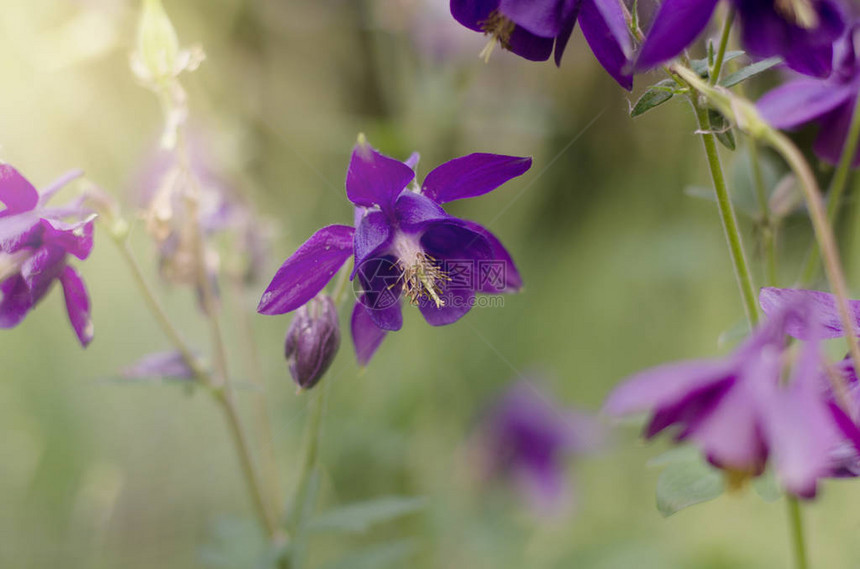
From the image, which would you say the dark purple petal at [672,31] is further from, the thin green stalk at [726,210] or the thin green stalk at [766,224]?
the thin green stalk at [766,224]

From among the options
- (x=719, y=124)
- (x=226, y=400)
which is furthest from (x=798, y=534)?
(x=226, y=400)

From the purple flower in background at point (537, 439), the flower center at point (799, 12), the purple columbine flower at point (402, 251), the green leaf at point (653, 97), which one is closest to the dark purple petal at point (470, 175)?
the purple columbine flower at point (402, 251)

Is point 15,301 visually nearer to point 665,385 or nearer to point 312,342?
point 312,342

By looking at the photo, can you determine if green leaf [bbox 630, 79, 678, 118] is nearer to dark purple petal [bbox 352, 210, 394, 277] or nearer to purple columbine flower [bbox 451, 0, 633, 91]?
purple columbine flower [bbox 451, 0, 633, 91]

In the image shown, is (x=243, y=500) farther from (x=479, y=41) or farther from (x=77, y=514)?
(x=479, y=41)

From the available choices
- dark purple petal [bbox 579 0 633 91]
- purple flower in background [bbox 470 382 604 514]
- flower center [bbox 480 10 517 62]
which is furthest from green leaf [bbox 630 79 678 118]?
purple flower in background [bbox 470 382 604 514]
